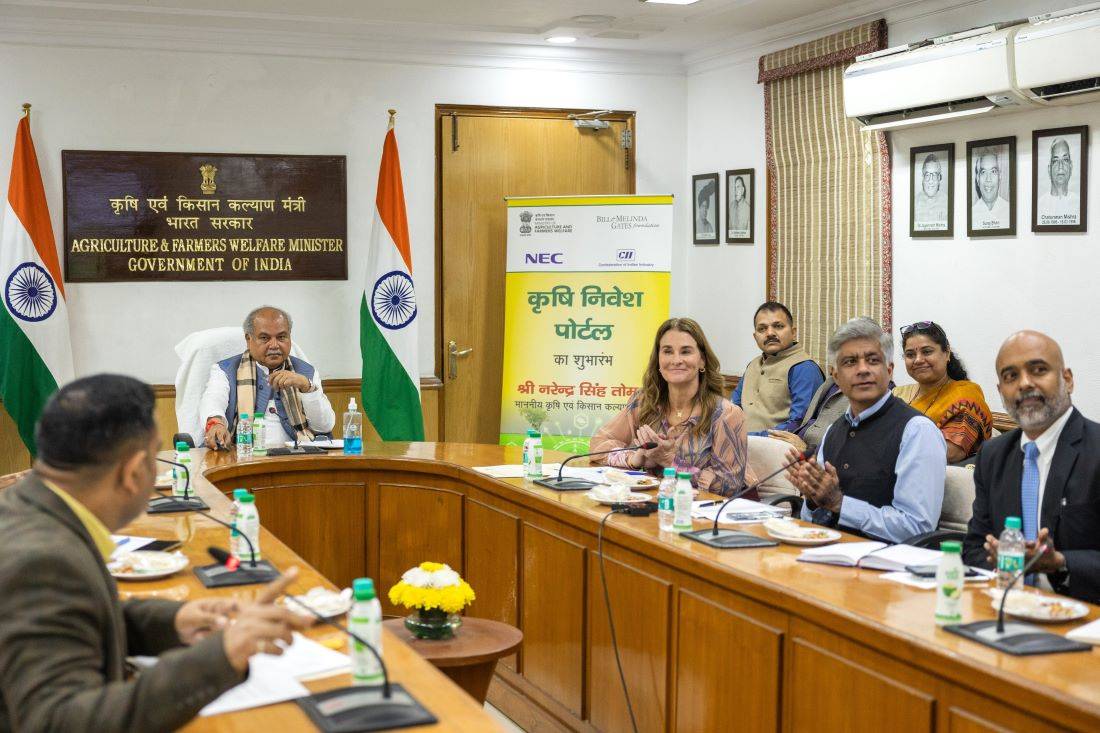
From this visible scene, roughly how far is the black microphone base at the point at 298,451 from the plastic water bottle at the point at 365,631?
3150 millimetres

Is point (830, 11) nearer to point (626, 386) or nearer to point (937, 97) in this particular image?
point (937, 97)

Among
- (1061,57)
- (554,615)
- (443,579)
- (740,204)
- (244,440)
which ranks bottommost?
(554,615)

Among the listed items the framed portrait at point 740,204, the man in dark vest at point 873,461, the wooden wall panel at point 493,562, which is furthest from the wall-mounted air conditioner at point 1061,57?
the wooden wall panel at point 493,562

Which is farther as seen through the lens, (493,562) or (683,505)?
(493,562)

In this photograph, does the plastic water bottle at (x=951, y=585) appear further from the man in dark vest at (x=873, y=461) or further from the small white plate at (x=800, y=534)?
the man in dark vest at (x=873, y=461)

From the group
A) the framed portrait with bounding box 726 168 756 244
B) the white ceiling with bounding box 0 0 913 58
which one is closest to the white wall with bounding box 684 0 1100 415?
the white ceiling with bounding box 0 0 913 58

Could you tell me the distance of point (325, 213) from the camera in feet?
24.0

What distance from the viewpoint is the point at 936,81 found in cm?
560

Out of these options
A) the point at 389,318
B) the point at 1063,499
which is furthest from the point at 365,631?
the point at 389,318

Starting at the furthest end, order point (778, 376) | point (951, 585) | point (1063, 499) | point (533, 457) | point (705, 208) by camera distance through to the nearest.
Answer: point (705, 208) → point (778, 376) → point (533, 457) → point (1063, 499) → point (951, 585)

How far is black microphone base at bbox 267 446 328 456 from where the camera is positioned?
5.24m

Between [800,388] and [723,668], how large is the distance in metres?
3.38

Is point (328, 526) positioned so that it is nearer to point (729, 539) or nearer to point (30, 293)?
point (729, 539)

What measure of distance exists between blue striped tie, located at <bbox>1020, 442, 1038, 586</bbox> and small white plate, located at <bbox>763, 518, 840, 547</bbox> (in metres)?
0.52
